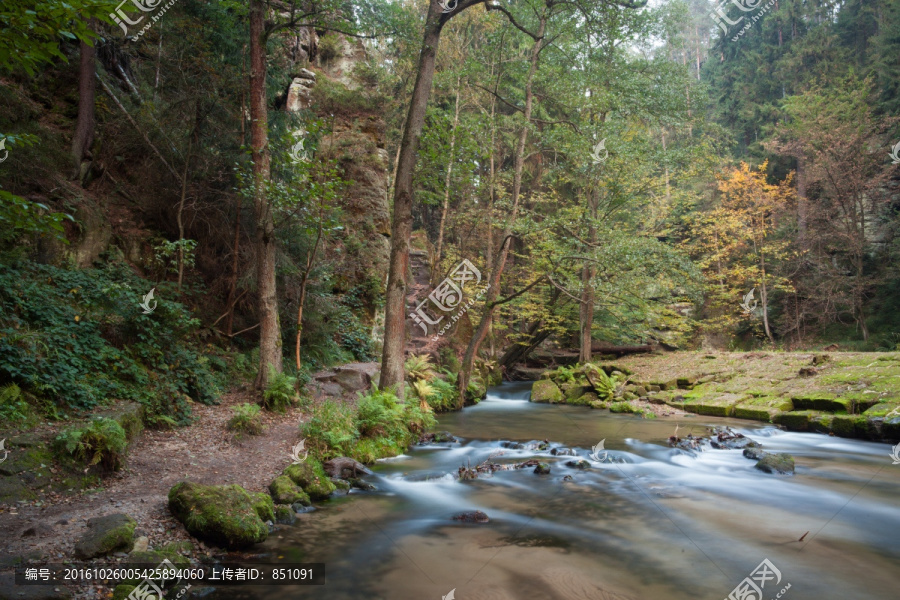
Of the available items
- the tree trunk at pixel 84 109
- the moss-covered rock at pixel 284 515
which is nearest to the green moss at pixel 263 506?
the moss-covered rock at pixel 284 515

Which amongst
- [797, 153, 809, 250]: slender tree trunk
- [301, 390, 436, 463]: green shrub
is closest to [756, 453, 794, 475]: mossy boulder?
[301, 390, 436, 463]: green shrub

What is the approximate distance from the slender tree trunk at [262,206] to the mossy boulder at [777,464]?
9521 millimetres

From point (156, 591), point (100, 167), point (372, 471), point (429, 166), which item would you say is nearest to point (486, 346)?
point (429, 166)

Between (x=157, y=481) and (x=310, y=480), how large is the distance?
191cm

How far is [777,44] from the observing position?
1288 inches

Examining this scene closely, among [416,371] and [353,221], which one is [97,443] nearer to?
[416,371]

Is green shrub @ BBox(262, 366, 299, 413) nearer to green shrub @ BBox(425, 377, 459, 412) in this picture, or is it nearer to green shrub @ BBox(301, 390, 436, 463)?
green shrub @ BBox(301, 390, 436, 463)

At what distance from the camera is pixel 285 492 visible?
19.9ft

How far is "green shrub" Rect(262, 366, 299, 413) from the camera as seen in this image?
9.00m

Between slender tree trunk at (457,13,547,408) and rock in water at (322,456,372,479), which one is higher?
slender tree trunk at (457,13,547,408)

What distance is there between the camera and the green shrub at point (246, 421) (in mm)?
7582

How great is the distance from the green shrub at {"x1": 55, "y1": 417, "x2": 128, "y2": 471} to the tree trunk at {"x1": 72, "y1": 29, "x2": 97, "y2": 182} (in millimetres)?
6856

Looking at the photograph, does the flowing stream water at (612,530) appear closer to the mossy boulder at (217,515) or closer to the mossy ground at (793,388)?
the mossy boulder at (217,515)

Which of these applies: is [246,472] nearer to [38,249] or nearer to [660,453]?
[38,249]
